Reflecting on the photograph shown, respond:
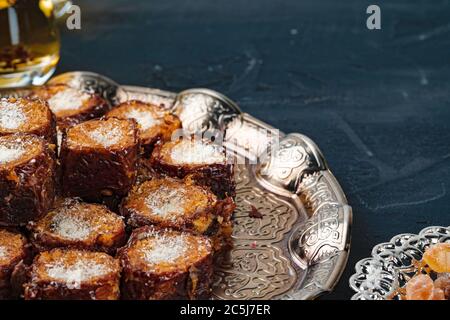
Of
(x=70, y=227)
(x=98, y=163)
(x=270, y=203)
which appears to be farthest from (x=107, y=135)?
(x=270, y=203)

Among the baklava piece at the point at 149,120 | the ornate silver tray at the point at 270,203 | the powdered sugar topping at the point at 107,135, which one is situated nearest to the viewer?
the ornate silver tray at the point at 270,203

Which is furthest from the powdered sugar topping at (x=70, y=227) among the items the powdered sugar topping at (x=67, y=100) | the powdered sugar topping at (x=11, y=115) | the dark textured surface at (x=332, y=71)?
the dark textured surface at (x=332, y=71)

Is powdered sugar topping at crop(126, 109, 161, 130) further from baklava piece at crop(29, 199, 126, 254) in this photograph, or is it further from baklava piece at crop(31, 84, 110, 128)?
baklava piece at crop(29, 199, 126, 254)

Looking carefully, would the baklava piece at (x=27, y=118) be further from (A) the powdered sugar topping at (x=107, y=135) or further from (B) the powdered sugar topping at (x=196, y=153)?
Answer: (B) the powdered sugar topping at (x=196, y=153)

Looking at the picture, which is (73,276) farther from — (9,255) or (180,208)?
(180,208)
